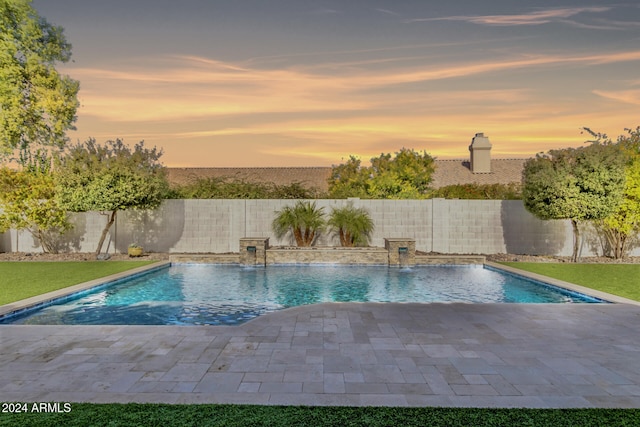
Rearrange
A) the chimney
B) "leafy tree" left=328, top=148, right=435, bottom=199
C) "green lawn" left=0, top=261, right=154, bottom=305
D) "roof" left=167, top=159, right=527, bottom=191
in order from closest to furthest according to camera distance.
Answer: "green lawn" left=0, top=261, right=154, bottom=305 → "leafy tree" left=328, top=148, right=435, bottom=199 → "roof" left=167, top=159, right=527, bottom=191 → the chimney

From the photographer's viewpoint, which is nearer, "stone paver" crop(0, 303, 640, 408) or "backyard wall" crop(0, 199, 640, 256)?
"stone paver" crop(0, 303, 640, 408)

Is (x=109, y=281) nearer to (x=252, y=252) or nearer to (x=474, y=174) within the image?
(x=252, y=252)

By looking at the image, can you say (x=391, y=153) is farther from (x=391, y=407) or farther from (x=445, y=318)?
(x=391, y=407)

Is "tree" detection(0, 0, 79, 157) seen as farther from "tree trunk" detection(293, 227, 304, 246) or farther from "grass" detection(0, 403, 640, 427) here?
"grass" detection(0, 403, 640, 427)

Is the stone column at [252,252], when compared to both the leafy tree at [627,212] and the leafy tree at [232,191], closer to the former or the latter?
the leafy tree at [232,191]

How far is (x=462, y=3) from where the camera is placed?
13250 millimetres

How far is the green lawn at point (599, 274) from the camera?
8586mm

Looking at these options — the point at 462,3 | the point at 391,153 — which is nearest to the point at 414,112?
the point at 462,3

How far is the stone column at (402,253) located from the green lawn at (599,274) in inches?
109

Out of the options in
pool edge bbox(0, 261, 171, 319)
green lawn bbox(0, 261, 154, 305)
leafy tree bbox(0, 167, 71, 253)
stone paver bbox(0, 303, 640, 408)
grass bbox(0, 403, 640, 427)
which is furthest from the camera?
leafy tree bbox(0, 167, 71, 253)

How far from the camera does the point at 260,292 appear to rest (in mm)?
9078

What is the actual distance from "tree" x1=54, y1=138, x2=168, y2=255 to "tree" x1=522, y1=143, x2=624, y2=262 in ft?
40.2

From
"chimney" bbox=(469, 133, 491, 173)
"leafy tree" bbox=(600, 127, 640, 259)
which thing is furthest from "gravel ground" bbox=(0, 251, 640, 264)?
"chimney" bbox=(469, 133, 491, 173)

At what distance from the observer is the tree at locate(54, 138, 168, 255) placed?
1302cm
